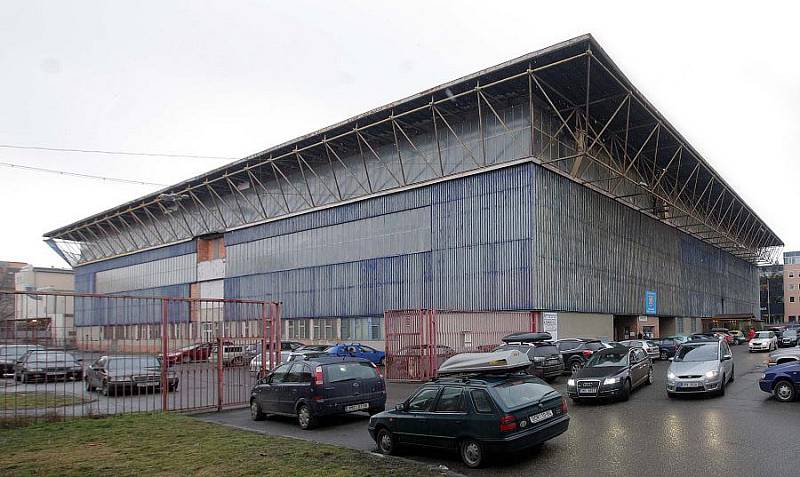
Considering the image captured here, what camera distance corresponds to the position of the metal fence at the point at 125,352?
12188 mm

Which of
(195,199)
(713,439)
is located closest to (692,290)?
(195,199)

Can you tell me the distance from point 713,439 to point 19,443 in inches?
472

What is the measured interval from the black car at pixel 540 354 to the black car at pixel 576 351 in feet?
5.84

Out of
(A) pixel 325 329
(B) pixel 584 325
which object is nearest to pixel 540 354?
(B) pixel 584 325

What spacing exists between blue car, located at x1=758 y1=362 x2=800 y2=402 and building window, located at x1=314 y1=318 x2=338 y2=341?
3095 cm

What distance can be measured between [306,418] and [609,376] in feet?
26.0

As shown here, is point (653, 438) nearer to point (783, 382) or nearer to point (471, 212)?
point (783, 382)

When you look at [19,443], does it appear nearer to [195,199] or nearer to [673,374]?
[673,374]

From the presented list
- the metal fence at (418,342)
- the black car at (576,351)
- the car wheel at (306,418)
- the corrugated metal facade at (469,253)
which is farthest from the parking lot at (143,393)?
the corrugated metal facade at (469,253)

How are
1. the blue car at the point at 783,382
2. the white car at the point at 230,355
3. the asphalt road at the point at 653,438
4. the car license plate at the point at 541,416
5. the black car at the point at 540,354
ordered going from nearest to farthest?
1. the asphalt road at the point at 653,438
2. the car license plate at the point at 541,416
3. the blue car at the point at 783,382
4. the white car at the point at 230,355
5. the black car at the point at 540,354

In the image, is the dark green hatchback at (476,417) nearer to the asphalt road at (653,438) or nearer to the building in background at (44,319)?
the asphalt road at (653,438)

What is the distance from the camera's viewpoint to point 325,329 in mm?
43969

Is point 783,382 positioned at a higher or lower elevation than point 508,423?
lower

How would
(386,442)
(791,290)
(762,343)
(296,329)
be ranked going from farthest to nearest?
(791,290) → (296,329) → (762,343) → (386,442)
